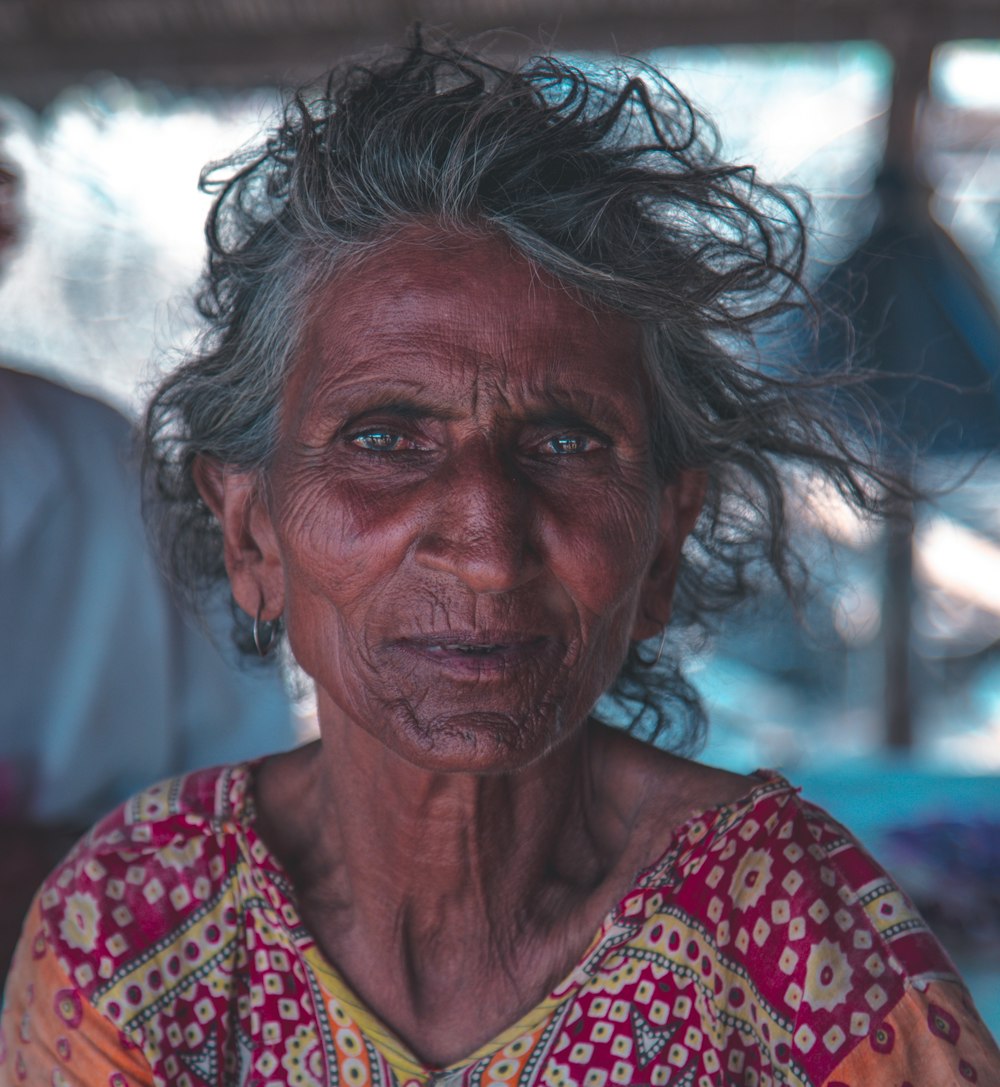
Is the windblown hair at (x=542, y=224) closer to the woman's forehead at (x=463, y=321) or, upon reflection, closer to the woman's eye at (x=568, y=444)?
the woman's forehead at (x=463, y=321)

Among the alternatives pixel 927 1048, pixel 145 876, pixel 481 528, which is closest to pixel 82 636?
pixel 145 876


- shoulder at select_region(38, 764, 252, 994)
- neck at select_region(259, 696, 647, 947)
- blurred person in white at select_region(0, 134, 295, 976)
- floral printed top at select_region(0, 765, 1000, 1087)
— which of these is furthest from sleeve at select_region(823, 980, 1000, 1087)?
blurred person in white at select_region(0, 134, 295, 976)

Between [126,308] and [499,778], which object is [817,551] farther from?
[126,308]

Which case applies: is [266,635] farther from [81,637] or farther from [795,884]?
[81,637]

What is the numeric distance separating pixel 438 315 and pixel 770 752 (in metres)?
5.36

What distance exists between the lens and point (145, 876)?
1701 millimetres

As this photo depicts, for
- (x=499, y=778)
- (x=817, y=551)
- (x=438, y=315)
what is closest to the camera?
(x=438, y=315)

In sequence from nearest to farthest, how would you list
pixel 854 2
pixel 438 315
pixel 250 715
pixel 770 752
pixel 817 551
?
1. pixel 438 315
2. pixel 817 551
3. pixel 250 715
4. pixel 854 2
5. pixel 770 752

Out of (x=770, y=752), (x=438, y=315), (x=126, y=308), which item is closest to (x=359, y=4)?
(x=126, y=308)

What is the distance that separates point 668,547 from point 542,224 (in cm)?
50

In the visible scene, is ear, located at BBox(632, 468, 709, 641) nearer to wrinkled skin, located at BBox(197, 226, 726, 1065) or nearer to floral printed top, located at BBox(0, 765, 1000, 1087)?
wrinkled skin, located at BBox(197, 226, 726, 1065)

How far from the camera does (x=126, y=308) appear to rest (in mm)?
4891

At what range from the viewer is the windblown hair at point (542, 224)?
5.00 ft

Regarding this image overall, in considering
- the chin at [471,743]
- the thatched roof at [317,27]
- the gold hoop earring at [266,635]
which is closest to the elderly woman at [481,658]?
the chin at [471,743]
